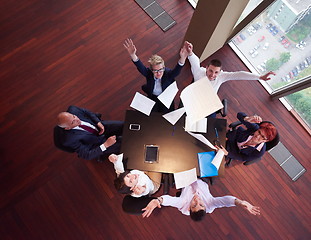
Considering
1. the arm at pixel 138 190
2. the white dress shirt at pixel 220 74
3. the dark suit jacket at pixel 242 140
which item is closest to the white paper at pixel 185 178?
the arm at pixel 138 190

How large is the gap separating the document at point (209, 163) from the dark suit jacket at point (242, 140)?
384 millimetres

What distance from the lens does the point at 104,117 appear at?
3.42 m

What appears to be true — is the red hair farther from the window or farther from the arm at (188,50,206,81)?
the window

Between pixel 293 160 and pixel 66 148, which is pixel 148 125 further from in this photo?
pixel 293 160

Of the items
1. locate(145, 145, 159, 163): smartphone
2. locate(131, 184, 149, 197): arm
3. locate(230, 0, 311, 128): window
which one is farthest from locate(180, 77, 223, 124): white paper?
locate(230, 0, 311, 128): window

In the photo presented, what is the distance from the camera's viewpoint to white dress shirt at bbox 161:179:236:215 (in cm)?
227

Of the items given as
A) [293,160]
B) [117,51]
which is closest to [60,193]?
[117,51]

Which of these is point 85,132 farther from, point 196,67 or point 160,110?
point 196,67

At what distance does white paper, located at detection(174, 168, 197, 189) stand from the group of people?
5.5 inches

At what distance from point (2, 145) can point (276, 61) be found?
13.6 ft

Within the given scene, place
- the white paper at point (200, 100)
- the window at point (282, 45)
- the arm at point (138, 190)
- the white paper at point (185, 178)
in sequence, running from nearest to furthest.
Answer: the arm at point (138, 190) < the white paper at point (200, 100) < the white paper at point (185, 178) < the window at point (282, 45)

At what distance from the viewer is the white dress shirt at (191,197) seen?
227 cm

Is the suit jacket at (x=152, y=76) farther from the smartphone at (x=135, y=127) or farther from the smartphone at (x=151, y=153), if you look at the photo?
the smartphone at (x=151, y=153)

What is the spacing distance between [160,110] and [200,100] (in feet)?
2.71
